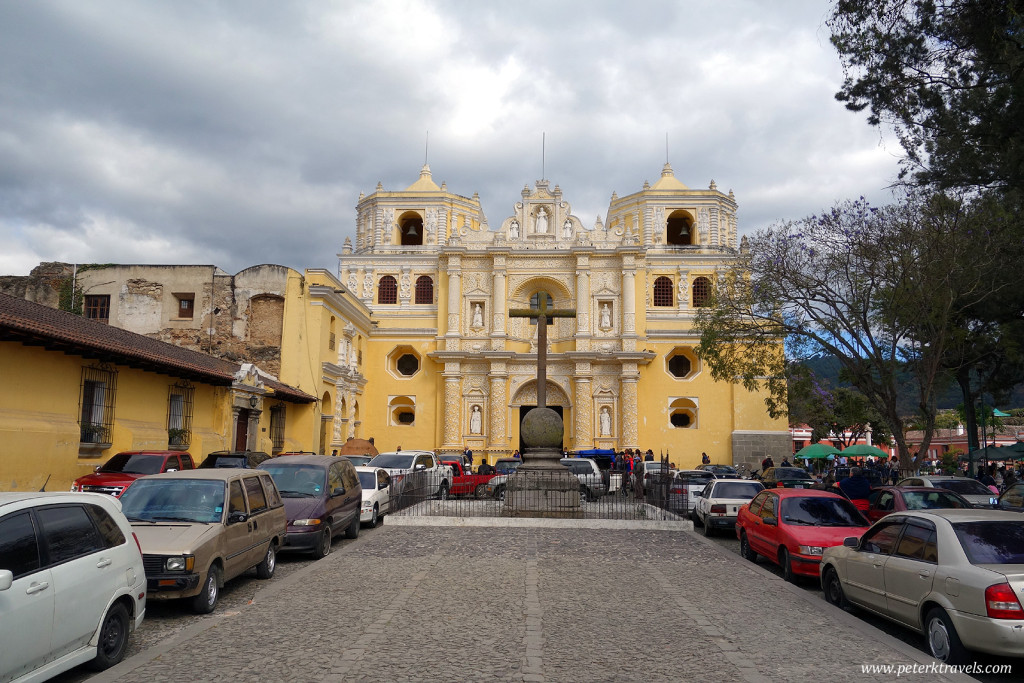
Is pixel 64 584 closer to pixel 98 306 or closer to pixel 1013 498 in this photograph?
pixel 1013 498

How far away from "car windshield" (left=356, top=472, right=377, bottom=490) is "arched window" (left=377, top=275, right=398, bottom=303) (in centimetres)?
2398

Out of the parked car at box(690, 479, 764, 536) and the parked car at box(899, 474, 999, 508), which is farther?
the parked car at box(690, 479, 764, 536)

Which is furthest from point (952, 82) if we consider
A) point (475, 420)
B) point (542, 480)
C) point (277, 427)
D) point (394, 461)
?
point (475, 420)

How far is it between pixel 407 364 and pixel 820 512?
101ft

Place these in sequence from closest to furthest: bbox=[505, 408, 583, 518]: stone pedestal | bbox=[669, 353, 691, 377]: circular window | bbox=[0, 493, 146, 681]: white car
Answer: bbox=[0, 493, 146, 681]: white car
bbox=[505, 408, 583, 518]: stone pedestal
bbox=[669, 353, 691, 377]: circular window

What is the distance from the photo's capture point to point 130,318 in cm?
2922

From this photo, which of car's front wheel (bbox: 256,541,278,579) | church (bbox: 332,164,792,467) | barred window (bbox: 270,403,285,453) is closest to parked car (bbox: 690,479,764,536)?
car's front wheel (bbox: 256,541,278,579)

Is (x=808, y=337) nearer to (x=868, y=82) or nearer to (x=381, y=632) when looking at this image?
(x=868, y=82)

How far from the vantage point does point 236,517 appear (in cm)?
875

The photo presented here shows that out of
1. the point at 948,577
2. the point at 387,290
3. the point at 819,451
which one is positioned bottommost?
the point at 948,577

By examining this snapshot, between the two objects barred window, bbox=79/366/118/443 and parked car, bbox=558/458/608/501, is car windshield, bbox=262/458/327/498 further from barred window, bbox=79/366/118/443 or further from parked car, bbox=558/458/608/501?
parked car, bbox=558/458/608/501

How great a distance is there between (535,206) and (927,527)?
33796mm

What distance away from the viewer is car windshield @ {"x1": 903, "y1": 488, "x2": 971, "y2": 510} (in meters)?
12.2

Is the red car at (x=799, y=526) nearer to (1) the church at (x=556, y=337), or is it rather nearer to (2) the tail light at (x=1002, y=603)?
(2) the tail light at (x=1002, y=603)
